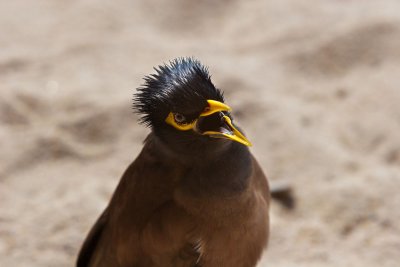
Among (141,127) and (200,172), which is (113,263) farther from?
(141,127)

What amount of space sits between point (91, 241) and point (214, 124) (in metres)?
0.79

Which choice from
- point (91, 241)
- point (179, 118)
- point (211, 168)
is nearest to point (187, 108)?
point (179, 118)

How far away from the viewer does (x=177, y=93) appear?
2.01 m

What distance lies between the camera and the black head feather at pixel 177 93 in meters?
2.00

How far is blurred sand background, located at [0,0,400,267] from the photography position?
9.53 feet

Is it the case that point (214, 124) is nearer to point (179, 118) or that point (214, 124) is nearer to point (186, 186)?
point (179, 118)

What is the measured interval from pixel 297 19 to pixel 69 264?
207 centimetres

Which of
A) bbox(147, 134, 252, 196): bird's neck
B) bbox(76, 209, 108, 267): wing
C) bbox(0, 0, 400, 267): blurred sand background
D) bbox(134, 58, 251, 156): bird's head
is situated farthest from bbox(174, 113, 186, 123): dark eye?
bbox(0, 0, 400, 267): blurred sand background

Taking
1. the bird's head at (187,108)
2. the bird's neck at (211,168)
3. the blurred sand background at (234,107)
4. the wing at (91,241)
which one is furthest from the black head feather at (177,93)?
the blurred sand background at (234,107)

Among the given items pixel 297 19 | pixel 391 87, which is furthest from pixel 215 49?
pixel 391 87

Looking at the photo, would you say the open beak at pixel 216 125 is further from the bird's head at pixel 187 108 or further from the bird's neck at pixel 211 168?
the bird's neck at pixel 211 168

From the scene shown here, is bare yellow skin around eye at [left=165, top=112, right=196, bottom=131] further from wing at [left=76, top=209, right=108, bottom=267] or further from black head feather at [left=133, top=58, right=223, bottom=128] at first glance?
wing at [left=76, top=209, right=108, bottom=267]

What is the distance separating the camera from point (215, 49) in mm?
3869

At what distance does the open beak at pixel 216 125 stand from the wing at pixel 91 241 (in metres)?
0.65
